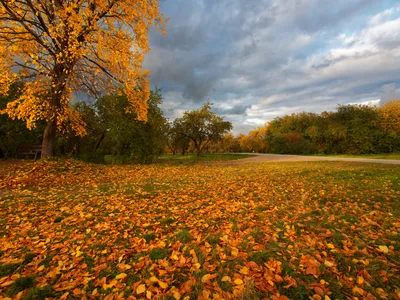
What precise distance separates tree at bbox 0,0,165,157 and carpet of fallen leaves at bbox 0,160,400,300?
4.99 metres

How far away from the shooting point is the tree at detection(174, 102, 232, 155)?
1024 inches

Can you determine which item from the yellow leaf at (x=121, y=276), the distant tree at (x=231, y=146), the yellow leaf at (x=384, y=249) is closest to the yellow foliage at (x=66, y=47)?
the yellow leaf at (x=121, y=276)

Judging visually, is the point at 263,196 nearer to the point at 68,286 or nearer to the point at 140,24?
the point at 68,286

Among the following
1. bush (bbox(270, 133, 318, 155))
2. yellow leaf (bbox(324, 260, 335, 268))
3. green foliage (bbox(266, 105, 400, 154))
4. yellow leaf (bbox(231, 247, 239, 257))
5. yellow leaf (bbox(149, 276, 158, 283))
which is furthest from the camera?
bush (bbox(270, 133, 318, 155))

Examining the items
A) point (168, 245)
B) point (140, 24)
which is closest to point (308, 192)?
point (168, 245)

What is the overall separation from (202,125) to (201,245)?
77.4ft

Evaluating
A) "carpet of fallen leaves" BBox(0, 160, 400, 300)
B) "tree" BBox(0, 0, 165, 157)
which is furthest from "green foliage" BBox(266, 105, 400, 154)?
"tree" BBox(0, 0, 165, 157)

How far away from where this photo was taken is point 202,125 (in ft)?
86.0

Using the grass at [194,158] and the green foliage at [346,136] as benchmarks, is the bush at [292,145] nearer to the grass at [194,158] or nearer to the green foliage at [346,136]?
the green foliage at [346,136]

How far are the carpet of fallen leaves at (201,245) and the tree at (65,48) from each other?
16.4 feet

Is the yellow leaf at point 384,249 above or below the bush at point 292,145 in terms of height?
below

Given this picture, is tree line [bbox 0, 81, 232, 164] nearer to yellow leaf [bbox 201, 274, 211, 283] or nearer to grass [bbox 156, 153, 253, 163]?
grass [bbox 156, 153, 253, 163]

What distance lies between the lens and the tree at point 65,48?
24.7 feet

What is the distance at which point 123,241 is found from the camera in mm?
3287
